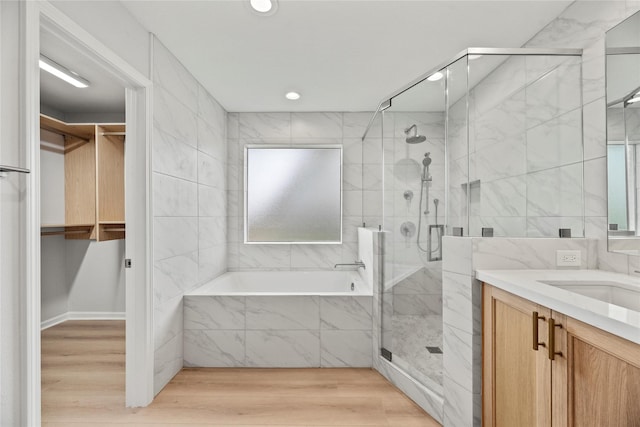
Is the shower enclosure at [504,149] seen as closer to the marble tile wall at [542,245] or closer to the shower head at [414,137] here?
the marble tile wall at [542,245]

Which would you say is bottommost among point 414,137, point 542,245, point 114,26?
point 542,245

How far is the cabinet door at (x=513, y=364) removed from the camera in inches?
46.6

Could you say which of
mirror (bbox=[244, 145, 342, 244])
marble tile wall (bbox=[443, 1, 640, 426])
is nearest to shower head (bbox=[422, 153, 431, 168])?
marble tile wall (bbox=[443, 1, 640, 426])

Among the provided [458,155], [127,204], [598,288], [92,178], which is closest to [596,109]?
[458,155]

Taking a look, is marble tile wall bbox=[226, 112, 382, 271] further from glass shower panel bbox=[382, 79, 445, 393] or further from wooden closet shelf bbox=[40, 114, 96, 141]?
wooden closet shelf bbox=[40, 114, 96, 141]

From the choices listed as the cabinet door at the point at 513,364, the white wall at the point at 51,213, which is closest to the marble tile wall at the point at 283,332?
the cabinet door at the point at 513,364

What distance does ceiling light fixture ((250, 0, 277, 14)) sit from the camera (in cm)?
182

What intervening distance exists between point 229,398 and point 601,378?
2.02 metres

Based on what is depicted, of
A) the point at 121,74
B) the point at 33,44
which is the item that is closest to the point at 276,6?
the point at 121,74

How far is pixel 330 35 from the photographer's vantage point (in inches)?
85.8

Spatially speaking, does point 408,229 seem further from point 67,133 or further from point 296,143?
point 67,133

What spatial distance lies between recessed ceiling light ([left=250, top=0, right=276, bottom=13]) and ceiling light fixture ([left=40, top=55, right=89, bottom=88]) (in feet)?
5.51

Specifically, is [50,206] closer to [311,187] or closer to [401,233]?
[311,187]

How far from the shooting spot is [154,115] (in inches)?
85.1
